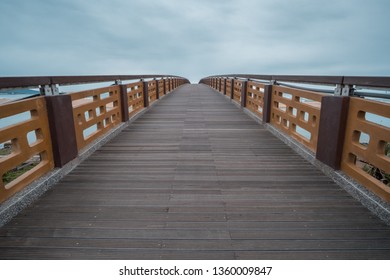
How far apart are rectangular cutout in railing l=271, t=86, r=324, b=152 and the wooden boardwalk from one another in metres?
0.48

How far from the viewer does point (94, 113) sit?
14.5ft

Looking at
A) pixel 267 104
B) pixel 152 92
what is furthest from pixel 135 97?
pixel 267 104

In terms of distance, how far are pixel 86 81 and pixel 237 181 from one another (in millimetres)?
3006

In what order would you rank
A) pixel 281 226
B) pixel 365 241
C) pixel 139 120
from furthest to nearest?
pixel 139 120, pixel 281 226, pixel 365 241

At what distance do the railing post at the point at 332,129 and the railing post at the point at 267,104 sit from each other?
2.55m

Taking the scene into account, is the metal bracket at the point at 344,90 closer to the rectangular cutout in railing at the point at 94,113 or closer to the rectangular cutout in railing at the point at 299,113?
the rectangular cutout in railing at the point at 299,113

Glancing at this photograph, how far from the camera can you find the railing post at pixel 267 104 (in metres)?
5.88

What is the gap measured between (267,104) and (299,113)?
171cm

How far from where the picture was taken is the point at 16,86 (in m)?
2.53

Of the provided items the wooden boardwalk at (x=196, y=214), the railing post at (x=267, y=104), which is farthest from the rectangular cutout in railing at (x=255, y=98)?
the wooden boardwalk at (x=196, y=214)

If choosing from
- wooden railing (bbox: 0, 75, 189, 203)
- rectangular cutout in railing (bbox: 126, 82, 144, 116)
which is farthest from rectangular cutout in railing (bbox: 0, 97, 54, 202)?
rectangular cutout in railing (bbox: 126, 82, 144, 116)

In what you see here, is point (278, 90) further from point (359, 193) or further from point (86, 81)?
point (86, 81)

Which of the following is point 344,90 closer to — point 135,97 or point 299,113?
point 299,113

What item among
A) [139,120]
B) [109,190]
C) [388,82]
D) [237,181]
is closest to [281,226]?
[237,181]
